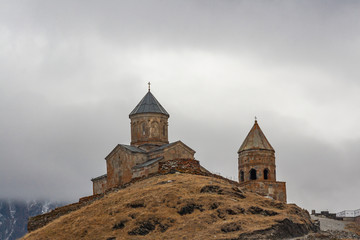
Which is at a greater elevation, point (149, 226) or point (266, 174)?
point (266, 174)

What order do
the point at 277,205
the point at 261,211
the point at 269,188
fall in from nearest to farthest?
the point at 261,211 → the point at 277,205 → the point at 269,188

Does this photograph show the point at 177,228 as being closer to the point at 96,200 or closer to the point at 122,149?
the point at 96,200

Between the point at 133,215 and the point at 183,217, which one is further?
the point at 133,215

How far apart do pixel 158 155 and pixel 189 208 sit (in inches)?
762

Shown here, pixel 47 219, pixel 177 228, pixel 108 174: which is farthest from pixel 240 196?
pixel 108 174

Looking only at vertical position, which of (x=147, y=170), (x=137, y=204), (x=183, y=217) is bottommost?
(x=183, y=217)

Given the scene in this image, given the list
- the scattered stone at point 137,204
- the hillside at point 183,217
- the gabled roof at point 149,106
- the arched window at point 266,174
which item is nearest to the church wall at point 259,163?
the arched window at point 266,174

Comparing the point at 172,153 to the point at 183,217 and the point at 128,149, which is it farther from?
the point at 183,217

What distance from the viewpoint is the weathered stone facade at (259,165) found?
40.5 meters

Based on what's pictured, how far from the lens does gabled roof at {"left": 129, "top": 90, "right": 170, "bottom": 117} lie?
43.5 meters

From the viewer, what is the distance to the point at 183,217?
69.7 feet

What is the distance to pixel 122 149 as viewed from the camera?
41.9 meters

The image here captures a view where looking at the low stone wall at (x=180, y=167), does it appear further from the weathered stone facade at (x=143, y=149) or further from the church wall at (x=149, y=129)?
the church wall at (x=149, y=129)

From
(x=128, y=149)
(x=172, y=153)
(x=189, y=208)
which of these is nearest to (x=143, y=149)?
(x=128, y=149)
